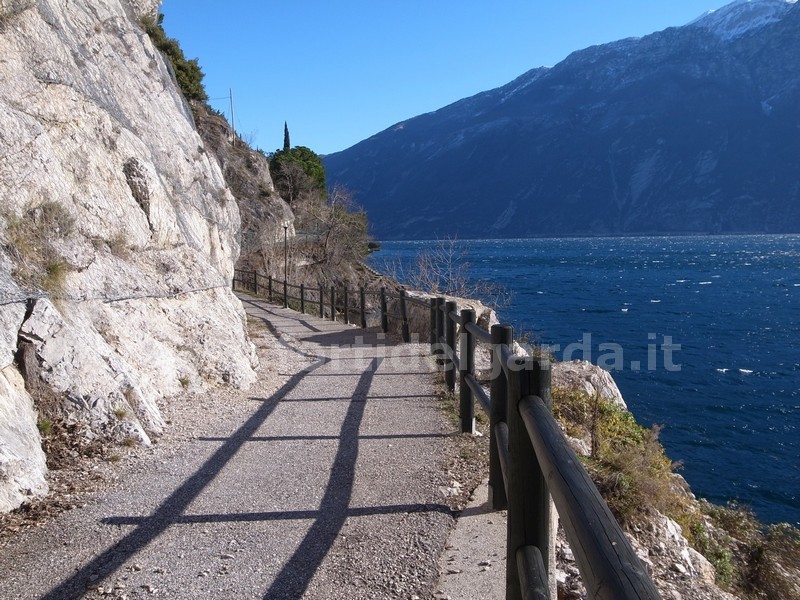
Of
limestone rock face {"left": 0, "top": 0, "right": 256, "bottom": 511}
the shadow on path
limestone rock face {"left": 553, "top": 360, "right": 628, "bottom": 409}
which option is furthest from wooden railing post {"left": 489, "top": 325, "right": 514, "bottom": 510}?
limestone rock face {"left": 553, "top": 360, "right": 628, "bottom": 409}

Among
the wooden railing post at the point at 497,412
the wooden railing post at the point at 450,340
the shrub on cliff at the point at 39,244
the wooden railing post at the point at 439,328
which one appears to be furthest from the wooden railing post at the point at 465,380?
the shrub on cliff at the point at 39,244

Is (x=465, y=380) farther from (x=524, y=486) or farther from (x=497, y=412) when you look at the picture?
(x=524, y=486)

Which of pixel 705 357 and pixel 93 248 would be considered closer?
pixel 93 248

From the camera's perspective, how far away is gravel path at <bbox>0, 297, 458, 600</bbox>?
339cm

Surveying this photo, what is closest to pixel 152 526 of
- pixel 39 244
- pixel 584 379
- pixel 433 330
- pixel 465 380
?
pixel 465 380

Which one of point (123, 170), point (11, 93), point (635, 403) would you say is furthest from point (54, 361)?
point (635, 403)

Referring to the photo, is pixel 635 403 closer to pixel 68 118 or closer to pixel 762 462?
pixel 762 462

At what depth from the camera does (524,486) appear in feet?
8.38

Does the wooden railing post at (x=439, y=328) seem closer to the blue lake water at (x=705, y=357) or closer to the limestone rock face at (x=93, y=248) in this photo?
the limestone rock face at (x=93, y=248)

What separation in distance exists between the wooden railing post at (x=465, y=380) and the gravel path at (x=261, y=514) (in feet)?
0.86

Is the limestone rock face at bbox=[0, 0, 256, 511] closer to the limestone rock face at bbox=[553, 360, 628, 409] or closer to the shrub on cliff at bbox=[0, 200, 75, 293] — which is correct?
the shrub on cliff at bbox=[0, 200, 75, 293]

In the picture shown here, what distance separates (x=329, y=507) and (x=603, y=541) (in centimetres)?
312

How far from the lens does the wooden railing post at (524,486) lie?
251 centimetres

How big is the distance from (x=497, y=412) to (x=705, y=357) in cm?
2357
